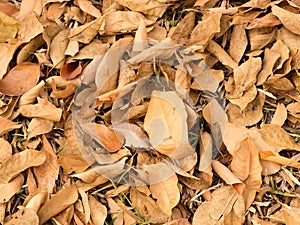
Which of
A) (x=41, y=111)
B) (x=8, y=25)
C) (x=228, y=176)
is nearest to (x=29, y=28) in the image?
(x=8, y=25)

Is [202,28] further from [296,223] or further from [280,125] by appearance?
[296,223]

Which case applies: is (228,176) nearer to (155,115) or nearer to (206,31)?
(155,115)

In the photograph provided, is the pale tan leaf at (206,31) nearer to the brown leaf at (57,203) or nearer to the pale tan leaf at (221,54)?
the pale tan leaf at (221,54)

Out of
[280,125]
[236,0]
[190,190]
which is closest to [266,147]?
[280,125]

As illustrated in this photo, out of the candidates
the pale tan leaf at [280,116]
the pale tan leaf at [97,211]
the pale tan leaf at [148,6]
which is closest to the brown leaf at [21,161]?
the pale tan leaf at [97,211]

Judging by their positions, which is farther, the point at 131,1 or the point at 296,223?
the point at 131,1

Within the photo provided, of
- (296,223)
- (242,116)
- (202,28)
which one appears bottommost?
(296,223)

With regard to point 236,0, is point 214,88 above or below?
below
